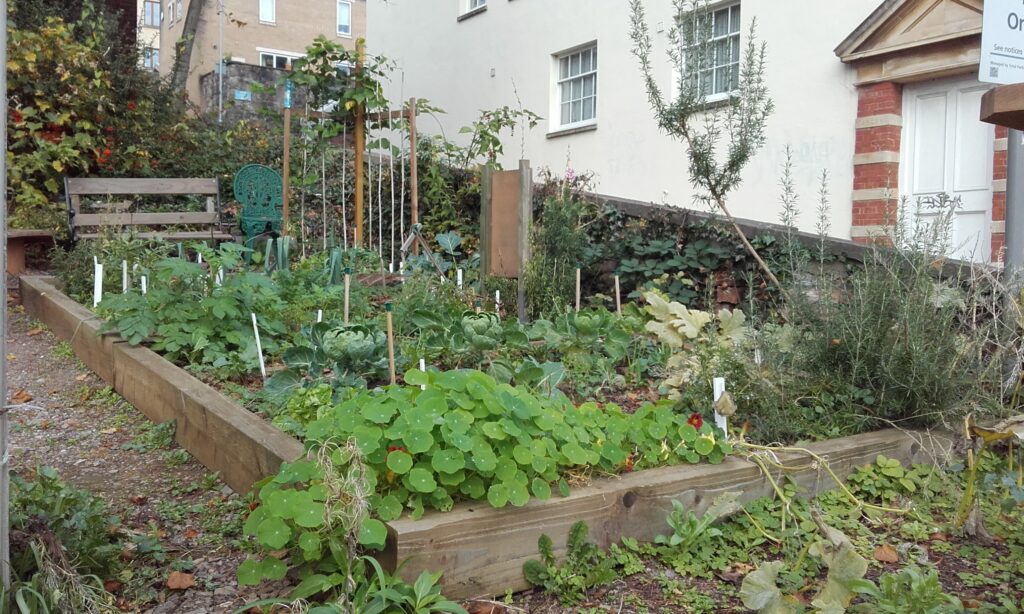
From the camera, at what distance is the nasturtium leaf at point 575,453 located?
2.66 m

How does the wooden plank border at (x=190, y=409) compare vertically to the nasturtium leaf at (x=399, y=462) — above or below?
below

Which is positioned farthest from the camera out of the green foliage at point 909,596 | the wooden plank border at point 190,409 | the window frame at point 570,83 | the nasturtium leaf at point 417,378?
the window frame at point 570,83

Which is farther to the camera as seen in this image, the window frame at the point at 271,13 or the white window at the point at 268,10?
the white window at the point at 268,10

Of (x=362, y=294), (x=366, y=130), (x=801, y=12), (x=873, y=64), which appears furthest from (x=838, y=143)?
(x=362, y=294)

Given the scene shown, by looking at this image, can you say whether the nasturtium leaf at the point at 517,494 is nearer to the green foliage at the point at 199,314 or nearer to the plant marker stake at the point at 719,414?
the plant marker stake at the point at 719,414

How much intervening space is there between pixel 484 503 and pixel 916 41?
7551 millimetres

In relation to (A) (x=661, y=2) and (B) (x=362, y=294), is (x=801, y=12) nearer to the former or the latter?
(A) (x=661, y=2)

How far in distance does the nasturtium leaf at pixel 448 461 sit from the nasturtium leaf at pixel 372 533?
0.24m

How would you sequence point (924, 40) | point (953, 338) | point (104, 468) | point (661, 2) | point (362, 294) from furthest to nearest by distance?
point (661, 2) → point (924, 40) → point (362, 294) → point (104, 468) → point (953, 338)

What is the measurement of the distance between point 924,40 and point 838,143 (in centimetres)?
129

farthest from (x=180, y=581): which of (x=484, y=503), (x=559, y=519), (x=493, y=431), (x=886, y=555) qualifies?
(x=886, y=555)

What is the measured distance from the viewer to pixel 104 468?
373 cm

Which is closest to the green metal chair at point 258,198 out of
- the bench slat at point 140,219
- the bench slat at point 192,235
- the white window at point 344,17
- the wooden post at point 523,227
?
the bench slat at point 192,235

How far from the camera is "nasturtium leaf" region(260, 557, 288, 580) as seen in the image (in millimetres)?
2373
